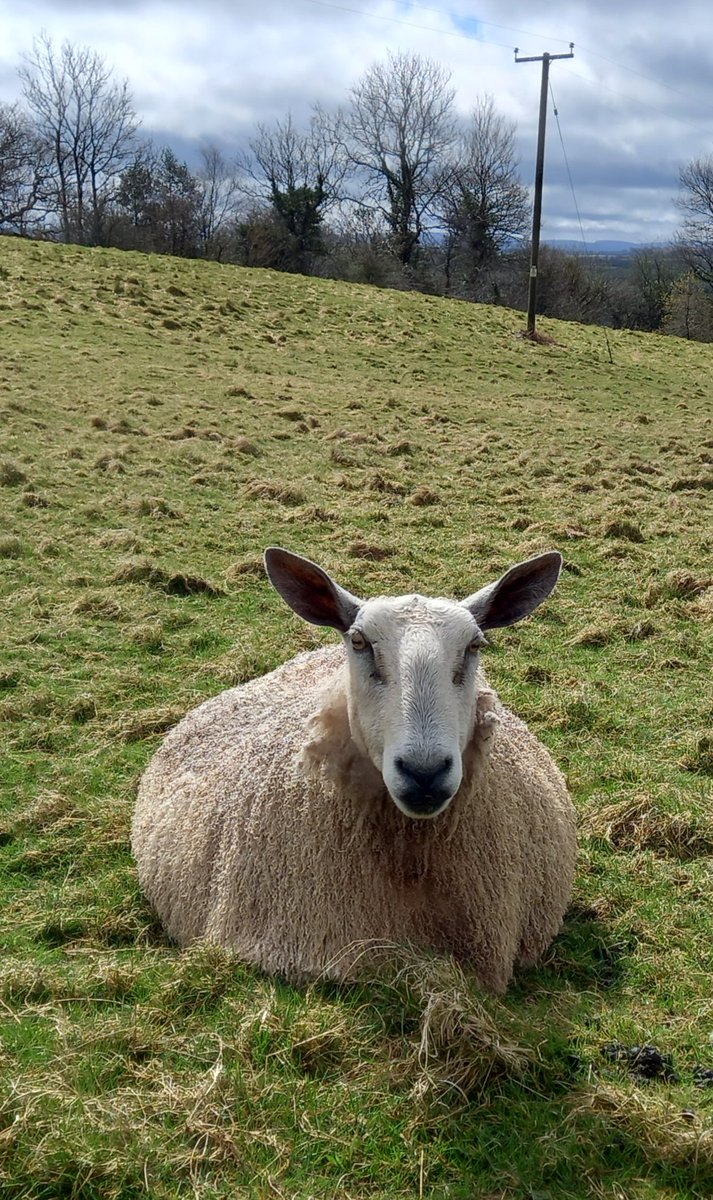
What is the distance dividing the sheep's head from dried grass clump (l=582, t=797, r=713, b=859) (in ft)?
5.25

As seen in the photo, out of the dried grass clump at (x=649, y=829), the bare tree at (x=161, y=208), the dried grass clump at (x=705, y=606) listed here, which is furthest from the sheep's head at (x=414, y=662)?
the bare tree at (x=161, y=208)

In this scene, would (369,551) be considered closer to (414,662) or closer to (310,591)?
(310,591)

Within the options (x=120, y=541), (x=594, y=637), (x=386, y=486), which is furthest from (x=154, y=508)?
(x=594, y=637)

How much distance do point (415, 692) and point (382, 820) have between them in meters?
0.63

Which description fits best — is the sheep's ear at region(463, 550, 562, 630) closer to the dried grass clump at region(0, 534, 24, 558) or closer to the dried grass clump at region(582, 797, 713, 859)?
the dried grass clump at region(582, 797, 713, 859)

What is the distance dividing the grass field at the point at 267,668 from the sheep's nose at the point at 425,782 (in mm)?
657

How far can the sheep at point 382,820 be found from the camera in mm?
3082

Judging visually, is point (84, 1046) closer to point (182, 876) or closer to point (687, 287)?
point (182, 876)

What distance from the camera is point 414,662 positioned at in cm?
304

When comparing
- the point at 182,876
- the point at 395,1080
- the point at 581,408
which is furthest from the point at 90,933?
the point at 581,408

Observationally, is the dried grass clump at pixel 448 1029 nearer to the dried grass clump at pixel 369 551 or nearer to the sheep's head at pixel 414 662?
the sheep's head at pixel 414 662

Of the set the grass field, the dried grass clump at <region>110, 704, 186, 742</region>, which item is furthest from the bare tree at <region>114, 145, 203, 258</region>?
the dried grass clump at <region>110, 704, 186, 742</region>

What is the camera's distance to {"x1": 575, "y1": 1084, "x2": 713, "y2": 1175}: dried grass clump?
2598mm

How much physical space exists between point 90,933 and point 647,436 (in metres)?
14.3
